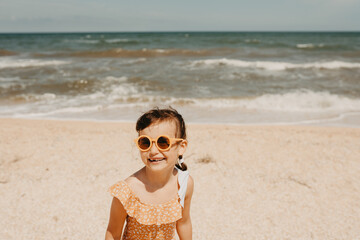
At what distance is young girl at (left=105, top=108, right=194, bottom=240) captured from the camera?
159 cm

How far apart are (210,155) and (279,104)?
4.81m

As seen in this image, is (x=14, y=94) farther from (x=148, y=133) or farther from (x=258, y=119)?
(x=148, y=133)

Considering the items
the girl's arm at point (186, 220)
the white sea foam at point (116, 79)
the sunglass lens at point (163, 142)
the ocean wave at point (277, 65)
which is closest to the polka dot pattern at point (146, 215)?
the girl's arm at point (186, 220)

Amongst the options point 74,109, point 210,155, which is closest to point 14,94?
point 74,109

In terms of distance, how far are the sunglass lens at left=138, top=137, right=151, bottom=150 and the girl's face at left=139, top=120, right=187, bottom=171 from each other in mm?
28

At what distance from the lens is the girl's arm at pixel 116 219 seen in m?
1.62

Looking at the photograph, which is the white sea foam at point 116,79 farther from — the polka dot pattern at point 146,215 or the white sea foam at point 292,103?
the polka dot pattern at point 146,215

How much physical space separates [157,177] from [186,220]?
45cm

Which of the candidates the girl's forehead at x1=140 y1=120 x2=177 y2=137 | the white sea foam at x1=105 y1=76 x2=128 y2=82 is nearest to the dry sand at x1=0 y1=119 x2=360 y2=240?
the girl's forehead at x1=140 y1=120 x2=177 y2=137

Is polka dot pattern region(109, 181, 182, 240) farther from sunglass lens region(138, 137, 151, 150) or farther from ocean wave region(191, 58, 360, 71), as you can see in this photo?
ocean wave region(191, 58, 360, 71)

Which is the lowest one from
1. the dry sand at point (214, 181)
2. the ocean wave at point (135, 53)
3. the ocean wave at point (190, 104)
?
the dry sand at point (214, 181)

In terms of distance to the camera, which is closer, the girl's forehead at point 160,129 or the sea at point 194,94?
the girl's forehead at point 160,129

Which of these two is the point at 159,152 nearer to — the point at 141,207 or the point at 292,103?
the point at 141,207

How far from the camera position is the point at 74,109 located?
25.8ft
